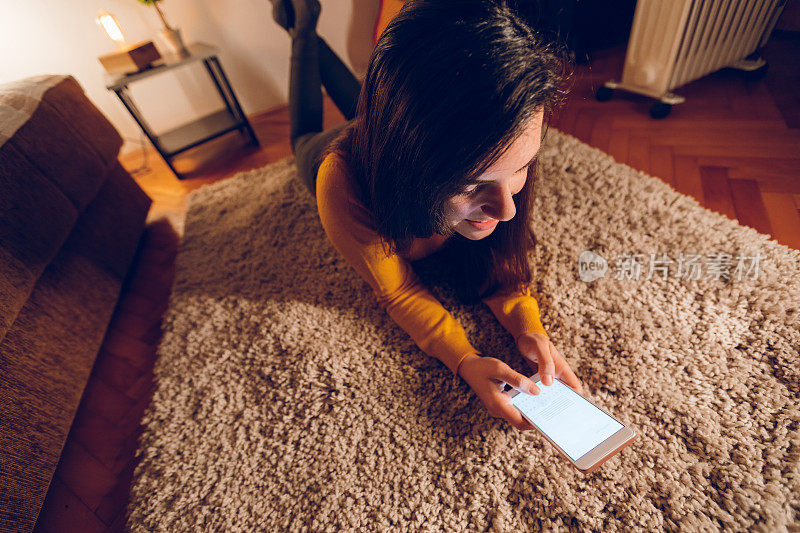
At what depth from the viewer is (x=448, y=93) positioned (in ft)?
1.17

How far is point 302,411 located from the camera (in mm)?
712

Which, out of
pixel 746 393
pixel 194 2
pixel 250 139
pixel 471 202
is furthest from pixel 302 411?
pixel 194 2

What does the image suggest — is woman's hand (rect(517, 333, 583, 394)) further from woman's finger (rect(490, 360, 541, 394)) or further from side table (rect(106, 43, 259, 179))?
side table (rect(106, 43, 259, 179))

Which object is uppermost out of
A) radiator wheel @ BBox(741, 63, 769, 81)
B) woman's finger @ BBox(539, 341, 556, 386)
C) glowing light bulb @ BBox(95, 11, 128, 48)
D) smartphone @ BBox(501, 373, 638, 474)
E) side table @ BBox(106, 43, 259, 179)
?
glowing light bulb @ BBox(95, 11, 128, 48)

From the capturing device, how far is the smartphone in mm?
509

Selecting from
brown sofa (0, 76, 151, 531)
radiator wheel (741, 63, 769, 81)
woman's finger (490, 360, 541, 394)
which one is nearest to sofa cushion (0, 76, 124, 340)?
brown sofa (0, 76, 151, 531)

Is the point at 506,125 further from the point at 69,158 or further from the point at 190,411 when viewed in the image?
the point at 69,158

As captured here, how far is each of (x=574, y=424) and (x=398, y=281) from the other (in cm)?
39

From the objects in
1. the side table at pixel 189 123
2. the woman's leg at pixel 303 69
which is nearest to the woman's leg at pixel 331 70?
the woman's leg at pixel 303 69

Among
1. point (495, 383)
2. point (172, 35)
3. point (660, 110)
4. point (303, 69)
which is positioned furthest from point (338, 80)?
point (660, 110)

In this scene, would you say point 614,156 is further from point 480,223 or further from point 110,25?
point 110,25

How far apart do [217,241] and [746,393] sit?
1360 mm

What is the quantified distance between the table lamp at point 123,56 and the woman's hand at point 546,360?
5.40 ft

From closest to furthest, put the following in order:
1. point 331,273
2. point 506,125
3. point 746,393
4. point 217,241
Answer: point 506,125, point 746,393, point 331,273, point 217,241
